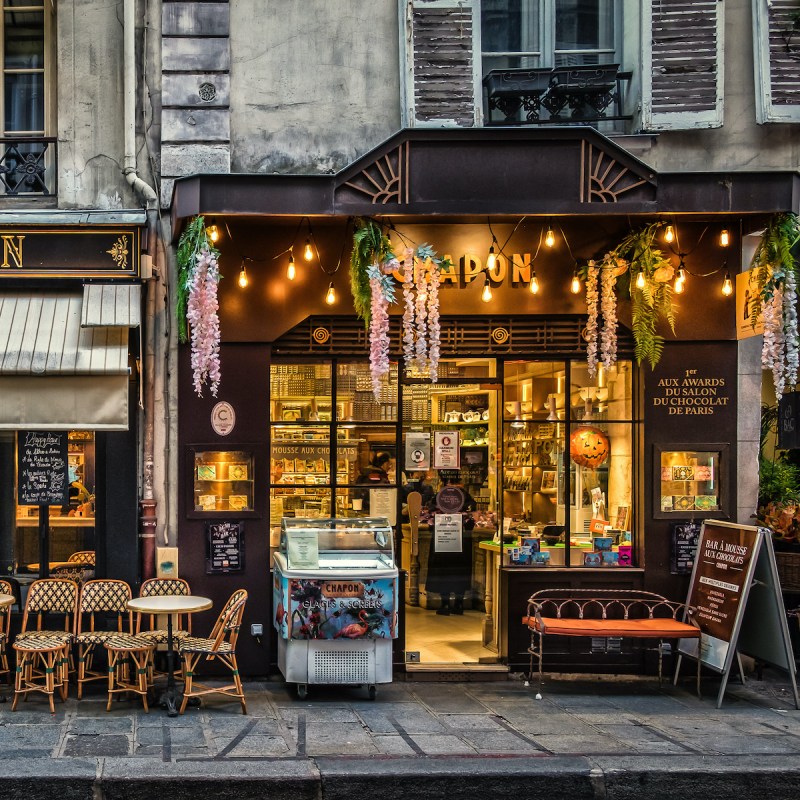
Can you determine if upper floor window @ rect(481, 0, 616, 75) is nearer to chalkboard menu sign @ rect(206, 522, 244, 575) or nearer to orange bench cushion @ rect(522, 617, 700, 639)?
chalkboard menu sign @ rect(206, 522, 244, 575)

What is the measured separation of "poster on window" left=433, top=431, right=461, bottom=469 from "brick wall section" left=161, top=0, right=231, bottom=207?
3.45 m

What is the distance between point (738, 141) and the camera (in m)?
10.3

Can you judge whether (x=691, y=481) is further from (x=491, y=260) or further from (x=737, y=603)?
(x=491, y=260)

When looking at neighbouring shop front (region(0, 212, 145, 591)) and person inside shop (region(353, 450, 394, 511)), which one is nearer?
neighbouring shop front (region(0, 212, 145, 591))

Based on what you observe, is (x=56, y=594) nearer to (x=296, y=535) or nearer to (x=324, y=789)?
(x=296, y=535)

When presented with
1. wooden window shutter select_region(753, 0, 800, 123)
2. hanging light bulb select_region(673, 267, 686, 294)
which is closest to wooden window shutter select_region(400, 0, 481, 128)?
hanging light bulb select_region(673, 267, 686, 294)

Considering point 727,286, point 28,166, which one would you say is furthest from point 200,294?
point 727,286

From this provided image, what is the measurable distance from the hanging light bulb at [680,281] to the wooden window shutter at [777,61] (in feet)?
5.61

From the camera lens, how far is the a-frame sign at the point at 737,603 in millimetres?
9156

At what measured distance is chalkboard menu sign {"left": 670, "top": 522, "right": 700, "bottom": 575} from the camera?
1029 centimetres

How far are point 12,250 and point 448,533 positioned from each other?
16.9ft

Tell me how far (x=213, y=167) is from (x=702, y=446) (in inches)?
223

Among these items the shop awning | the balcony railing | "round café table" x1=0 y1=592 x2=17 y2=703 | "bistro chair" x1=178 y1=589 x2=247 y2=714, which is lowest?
"bistro chair" x1=178 y1=589 x2=247 y2=714

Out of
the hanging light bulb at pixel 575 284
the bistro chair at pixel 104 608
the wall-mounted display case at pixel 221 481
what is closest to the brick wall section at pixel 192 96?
the wall-mounted display case at pixel 221 481
